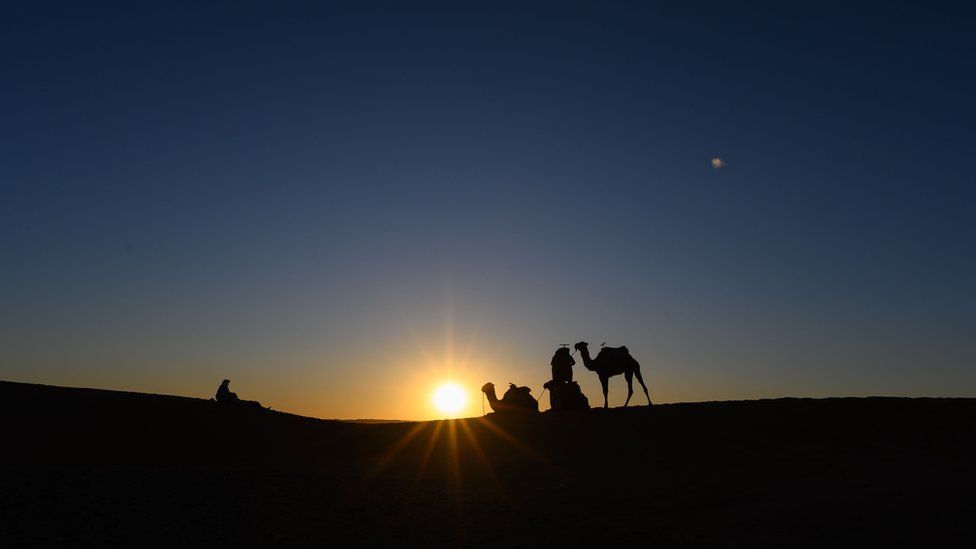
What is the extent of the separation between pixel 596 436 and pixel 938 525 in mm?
9624

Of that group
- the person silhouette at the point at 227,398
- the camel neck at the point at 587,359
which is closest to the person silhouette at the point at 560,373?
the camel neck at the point at 587,359

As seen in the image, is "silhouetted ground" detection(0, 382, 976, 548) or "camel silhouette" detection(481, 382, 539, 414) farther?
"camel silhouette" detection(481, 382, 539, 414)

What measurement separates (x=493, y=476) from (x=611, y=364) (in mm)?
7145

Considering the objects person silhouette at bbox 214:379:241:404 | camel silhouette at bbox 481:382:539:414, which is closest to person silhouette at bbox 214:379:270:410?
person silhouette at bbox 214:379:241:404

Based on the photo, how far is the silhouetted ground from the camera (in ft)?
41.4

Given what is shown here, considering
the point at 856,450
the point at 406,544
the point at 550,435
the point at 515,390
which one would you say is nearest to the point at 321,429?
the point at 515,390

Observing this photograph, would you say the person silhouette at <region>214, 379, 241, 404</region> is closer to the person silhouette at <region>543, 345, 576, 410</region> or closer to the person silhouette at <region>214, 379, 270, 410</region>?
the person silhouette at <region>214, 379, 270, 410</region>

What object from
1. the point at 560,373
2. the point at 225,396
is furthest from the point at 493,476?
the point at 225,396

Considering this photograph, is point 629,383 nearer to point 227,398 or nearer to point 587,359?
point 587,359

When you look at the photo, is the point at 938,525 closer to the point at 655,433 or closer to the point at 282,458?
the point at 655,433

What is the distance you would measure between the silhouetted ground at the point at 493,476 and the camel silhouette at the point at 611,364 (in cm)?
124

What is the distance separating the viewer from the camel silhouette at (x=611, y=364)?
79.7 feet

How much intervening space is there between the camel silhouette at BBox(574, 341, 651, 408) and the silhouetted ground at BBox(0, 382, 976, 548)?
4.08 ft

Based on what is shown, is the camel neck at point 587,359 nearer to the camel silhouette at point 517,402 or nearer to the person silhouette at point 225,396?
the camel silhouette at point 517,402
